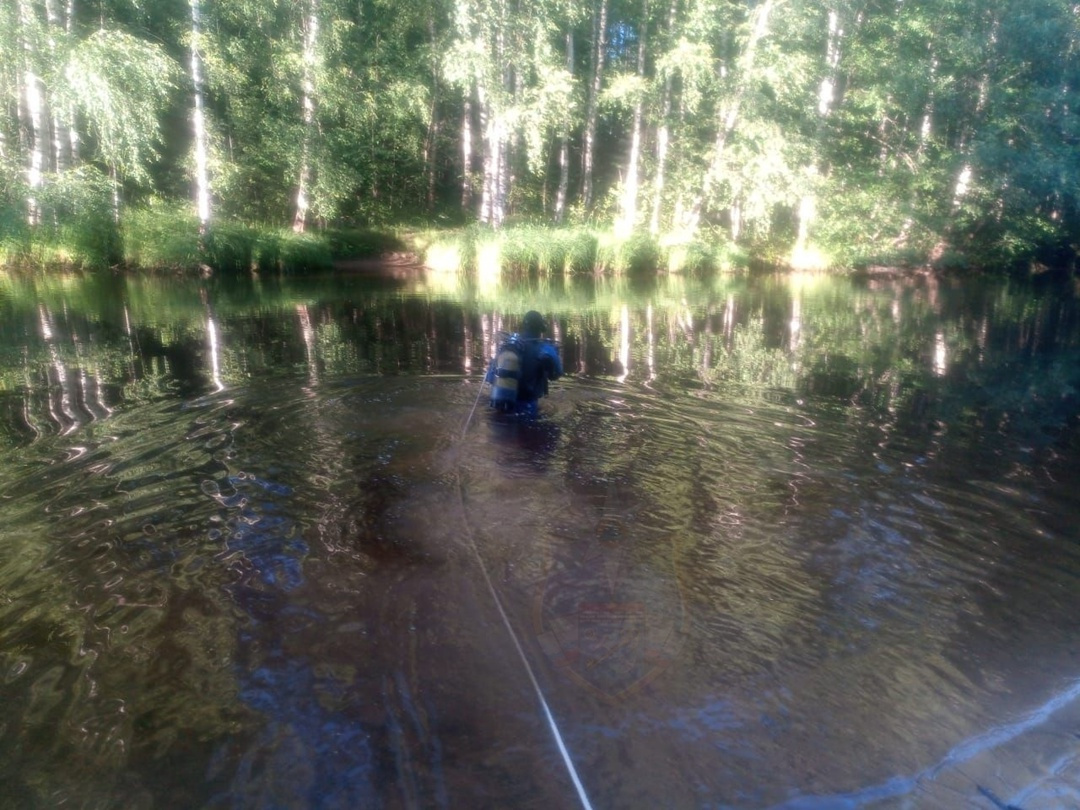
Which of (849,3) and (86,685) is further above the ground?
(849,3)

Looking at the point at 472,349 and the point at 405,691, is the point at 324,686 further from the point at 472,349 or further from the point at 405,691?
the point at 472,349

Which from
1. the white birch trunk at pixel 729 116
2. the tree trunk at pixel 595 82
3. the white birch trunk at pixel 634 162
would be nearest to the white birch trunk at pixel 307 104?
the tree trunk at pixel 595 82

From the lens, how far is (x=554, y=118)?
28797 millimetres

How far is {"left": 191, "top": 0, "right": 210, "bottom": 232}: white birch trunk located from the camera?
953 inches

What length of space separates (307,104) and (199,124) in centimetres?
502

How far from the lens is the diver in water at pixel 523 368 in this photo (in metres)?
8.92

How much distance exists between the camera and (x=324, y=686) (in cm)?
390

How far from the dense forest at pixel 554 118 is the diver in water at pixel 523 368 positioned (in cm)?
1950

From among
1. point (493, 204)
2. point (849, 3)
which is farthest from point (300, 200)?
point (849, 3)

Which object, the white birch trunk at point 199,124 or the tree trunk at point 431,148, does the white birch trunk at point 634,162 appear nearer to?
the tree trunk at point 431,148

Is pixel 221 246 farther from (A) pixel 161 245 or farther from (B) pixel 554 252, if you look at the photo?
(B) pixel 554 252

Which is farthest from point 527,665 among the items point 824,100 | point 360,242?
point 824,100

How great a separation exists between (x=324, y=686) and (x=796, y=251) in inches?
1480

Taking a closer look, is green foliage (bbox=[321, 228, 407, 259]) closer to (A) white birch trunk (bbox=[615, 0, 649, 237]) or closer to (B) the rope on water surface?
(A) white birch trunk (bbox=[615, 0, 649, 237])
